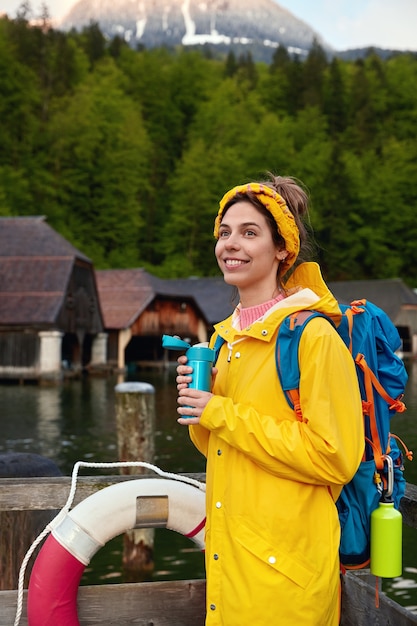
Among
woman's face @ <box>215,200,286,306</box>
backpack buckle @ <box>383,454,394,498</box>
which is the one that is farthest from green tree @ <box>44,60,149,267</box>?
backpack buckle @ <box>383,454,394,498</box>

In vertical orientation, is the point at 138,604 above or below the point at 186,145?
below

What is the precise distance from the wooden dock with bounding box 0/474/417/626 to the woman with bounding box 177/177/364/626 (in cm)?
72

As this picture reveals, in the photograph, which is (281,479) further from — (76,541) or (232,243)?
(76,541)

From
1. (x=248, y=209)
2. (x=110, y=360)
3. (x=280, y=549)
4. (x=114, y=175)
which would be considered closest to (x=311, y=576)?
(x=280, y=549)

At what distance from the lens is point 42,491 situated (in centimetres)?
354

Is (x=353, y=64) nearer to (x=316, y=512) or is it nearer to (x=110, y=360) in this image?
(x=110, y=360)

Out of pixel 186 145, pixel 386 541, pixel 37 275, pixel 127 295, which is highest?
pixel 186 145

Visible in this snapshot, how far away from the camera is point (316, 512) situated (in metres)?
2.46

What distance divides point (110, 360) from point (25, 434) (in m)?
26.9

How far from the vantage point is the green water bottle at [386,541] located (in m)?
2.54

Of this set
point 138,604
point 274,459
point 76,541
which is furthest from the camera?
point 138,604

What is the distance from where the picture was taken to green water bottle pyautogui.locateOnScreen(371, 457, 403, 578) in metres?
2.54

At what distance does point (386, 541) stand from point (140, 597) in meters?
1.29

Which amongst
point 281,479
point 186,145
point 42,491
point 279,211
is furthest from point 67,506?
point 186,145
